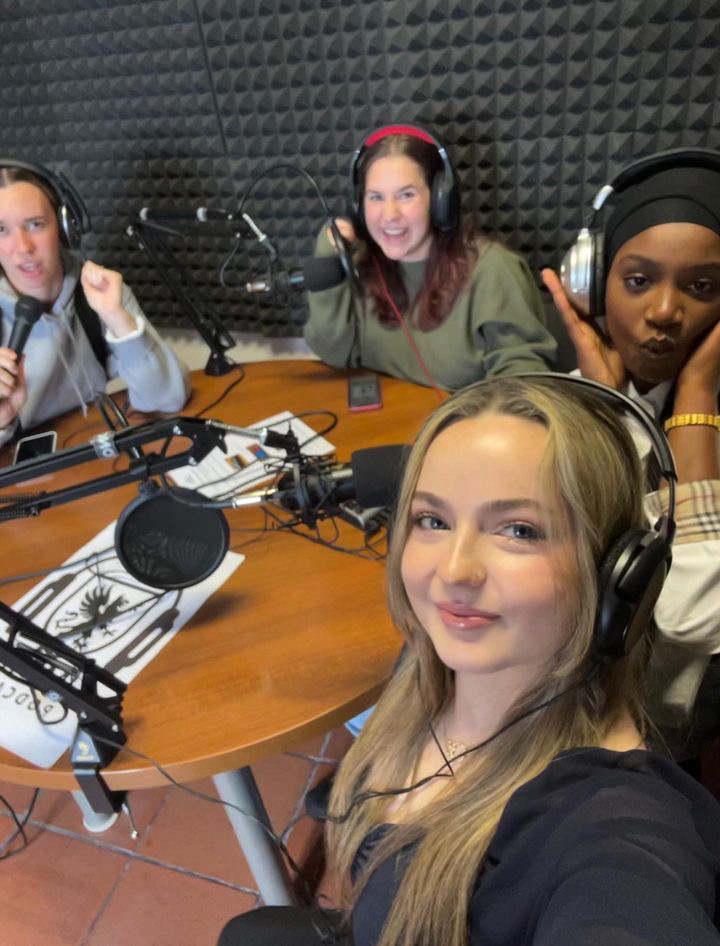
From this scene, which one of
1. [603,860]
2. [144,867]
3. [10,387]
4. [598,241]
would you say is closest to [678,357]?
[598,241]

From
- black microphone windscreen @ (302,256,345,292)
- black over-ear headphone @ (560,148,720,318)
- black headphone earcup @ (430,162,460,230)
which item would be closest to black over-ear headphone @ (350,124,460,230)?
black headphone earcup @ (430,162,460,230)

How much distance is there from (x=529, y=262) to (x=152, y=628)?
3.84ft

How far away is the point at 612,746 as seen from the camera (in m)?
0.67

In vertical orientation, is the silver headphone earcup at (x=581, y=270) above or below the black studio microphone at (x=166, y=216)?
below

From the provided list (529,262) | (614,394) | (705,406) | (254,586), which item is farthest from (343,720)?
(529,262)

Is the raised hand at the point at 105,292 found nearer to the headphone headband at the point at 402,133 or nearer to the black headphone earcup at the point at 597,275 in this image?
the headphone headband at the point at 402,133

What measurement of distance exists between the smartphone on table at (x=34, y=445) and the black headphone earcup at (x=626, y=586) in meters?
1.16

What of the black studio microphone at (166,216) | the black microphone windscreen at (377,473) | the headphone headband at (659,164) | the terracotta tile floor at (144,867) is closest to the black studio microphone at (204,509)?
the black microphone windscreen at (377,473)

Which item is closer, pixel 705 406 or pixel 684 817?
pixel 684 817

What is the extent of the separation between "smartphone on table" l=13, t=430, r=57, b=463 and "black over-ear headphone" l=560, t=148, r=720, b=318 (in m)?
1.06

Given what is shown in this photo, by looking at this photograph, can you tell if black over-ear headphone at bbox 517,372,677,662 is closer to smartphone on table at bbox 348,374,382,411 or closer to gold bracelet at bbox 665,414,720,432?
gold bracelet at bbox 665,414,720,432

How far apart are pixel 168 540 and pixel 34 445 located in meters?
0.66

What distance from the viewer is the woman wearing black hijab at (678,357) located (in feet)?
2.79

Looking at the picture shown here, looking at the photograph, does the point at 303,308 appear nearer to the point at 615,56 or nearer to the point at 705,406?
the point at 615,56
